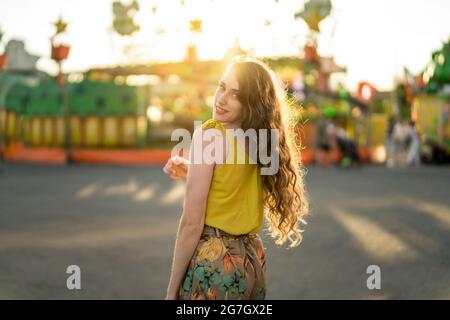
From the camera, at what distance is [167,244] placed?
332 inches

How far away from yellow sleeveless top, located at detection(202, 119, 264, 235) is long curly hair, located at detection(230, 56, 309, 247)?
0.09 metres

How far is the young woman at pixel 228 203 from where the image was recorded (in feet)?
8.57

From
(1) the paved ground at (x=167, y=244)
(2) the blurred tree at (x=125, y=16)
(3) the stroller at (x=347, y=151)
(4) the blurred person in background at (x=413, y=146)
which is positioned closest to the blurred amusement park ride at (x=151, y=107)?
(4) the blurred person in background at (x=413, y=146)

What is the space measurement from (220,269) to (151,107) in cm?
2900

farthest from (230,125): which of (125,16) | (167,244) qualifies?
(167,244)

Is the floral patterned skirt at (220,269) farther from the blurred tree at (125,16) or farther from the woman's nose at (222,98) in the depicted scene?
the blurred tree at (125,16)

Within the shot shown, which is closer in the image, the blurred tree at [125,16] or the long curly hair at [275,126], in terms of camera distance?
the long curly hair at [275,126]

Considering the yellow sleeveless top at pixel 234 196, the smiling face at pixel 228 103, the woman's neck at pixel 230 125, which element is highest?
the smiling face at pixel 228 103

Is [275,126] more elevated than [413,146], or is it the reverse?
[275,126]

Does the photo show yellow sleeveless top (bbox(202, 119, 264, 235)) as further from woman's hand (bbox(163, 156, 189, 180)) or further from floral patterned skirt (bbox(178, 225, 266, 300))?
woman's hand (bbox(163, 156, 189, 180))

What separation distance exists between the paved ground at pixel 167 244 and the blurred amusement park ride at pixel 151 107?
12995 millimetres

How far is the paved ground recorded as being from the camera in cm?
610

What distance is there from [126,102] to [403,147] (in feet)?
38.5

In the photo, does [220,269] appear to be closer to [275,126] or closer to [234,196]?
[234,196]
